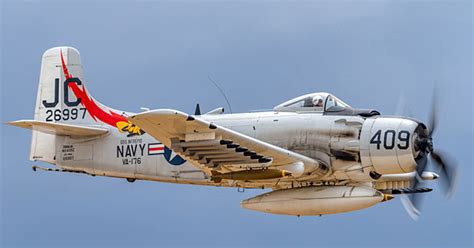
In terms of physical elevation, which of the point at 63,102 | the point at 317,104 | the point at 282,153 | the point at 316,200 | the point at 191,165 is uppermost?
the point at 63,102

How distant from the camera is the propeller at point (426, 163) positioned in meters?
22.4

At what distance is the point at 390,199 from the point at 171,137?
17.9 feet

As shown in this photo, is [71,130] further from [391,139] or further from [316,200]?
[391,139]

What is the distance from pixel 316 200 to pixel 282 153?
1.59m

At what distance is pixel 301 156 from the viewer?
73.9 feet

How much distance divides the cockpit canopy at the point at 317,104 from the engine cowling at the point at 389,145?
97 cm

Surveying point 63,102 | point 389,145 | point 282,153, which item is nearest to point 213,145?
point 282,153

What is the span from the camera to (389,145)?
2230 centimetres

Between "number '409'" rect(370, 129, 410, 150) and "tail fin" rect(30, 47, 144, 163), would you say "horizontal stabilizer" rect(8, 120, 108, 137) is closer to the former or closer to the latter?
A: "tail fin" rect(30, 47, 144, 163)

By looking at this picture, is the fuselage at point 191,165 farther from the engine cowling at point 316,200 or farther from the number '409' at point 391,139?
the number '409' at point 391,139

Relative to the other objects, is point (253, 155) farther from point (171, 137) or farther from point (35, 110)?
point (35, 110)

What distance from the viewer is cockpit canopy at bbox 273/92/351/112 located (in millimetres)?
23234

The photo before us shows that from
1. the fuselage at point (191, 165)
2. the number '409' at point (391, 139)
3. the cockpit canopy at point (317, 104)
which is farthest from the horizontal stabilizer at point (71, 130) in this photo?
the number '409' at point (391, 139)

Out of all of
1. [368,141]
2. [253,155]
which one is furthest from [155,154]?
[368,141]
